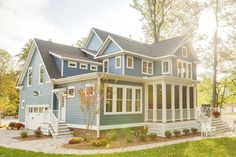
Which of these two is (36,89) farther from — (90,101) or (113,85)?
(90,101)

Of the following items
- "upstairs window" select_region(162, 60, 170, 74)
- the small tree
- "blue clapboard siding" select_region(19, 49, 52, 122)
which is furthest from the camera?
"upstairs window" select_region(162, 60, 170, 74)

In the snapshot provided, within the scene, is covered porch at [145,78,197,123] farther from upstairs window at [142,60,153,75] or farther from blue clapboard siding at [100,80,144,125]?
upstairs window at [142,60,153,75]

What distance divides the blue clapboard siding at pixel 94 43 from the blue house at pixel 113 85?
0.04 m

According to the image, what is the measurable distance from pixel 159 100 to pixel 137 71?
326 centimetres

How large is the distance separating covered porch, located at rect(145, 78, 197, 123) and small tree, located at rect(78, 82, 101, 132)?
5.06 metres

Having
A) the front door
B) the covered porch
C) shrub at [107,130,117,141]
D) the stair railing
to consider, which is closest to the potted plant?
the covered porch

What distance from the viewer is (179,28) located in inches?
1294

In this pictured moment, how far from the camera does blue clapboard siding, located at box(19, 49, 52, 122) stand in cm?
2009

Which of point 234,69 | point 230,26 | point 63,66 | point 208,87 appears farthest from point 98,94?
point 208,87

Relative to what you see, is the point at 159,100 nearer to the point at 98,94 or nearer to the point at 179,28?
the point at 98,94

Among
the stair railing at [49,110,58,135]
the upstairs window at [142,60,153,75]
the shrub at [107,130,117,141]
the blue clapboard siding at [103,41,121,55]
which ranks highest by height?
the blue clapboard siding at [103,41,121,55]

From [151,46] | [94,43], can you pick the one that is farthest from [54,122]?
[151,46]

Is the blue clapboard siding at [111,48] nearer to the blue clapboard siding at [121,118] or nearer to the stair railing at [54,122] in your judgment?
→ the blue clapboard siding at [121,118]

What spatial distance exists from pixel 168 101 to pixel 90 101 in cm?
915
